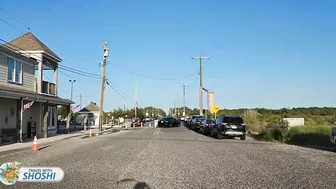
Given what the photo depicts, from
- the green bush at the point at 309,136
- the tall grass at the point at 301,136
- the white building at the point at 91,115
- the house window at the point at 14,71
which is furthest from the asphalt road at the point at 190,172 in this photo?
the white building at the point at 91,115

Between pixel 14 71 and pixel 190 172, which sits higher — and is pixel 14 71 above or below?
above

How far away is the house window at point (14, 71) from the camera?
81.6 feet

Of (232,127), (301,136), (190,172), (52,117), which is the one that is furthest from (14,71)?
(301,136)

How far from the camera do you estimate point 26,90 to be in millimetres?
27031

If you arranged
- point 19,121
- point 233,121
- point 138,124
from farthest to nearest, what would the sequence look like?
point 138,124, point 233,121, point 19,121

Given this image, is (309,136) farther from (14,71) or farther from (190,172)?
(14,71)

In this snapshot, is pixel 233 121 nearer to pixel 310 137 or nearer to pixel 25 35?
pixel 310 137

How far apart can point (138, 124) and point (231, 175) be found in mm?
49553

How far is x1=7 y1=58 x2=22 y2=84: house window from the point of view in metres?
Answer: 24.9

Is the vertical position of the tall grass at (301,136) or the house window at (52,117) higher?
the house window at (52,117)

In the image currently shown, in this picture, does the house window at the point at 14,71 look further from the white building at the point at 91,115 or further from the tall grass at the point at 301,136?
the white building at the point at 91,115

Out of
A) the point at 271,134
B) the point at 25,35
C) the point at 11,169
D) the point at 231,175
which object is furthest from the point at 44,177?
the point at 25,35

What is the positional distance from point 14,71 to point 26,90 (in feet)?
7.05

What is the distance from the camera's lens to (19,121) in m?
22.7
